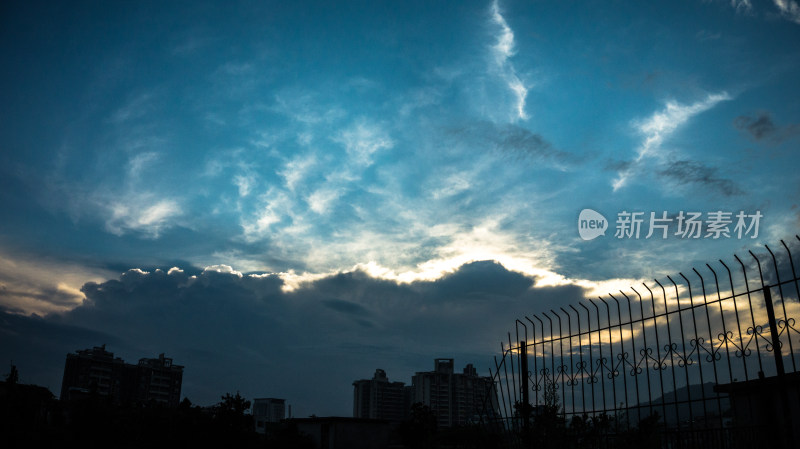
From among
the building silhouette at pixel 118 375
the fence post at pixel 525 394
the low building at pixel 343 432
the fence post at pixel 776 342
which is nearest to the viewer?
the fence post at pixel 776 342

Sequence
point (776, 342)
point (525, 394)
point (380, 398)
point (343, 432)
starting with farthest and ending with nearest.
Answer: point (380, 398) → point (343, 432) → point (525, 394) → point (776, 342)

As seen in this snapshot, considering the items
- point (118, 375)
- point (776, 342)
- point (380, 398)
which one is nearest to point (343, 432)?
point (776, 342)

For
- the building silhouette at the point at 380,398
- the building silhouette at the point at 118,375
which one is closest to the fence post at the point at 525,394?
the building silhouette at the point at 118,375

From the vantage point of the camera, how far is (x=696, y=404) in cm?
789

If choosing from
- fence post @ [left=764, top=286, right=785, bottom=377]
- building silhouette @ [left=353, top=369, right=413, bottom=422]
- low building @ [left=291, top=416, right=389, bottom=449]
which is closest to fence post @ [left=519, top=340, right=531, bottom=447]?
fence post @ [left=764, top=286, right=785, bottom=377]

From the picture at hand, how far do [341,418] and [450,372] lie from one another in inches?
5322

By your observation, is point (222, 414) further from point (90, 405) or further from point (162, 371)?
point (162, 371)

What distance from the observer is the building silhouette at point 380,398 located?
18275 centimetres

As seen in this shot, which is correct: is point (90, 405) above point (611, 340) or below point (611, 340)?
below

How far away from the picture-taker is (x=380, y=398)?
184375 millimetres

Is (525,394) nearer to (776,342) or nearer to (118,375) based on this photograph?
(776,342)

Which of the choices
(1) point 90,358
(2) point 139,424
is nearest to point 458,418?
(1) point 90,358

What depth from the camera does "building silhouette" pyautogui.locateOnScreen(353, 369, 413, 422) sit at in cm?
18275

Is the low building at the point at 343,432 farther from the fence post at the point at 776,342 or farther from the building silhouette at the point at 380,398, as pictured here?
the building silhouette at the point at 380,398
